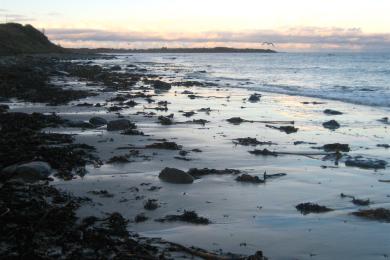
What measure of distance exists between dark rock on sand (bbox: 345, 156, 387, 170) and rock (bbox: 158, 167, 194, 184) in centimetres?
333

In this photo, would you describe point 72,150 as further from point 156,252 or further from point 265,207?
point 156,252

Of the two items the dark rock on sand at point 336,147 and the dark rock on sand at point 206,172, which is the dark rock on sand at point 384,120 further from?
the dark rock on sand at point 206,172

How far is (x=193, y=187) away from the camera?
25.8 ft

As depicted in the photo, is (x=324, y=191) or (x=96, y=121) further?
(x=96, y=121)

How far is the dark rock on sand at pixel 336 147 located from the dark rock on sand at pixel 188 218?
17.9 feet

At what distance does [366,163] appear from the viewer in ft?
31.2

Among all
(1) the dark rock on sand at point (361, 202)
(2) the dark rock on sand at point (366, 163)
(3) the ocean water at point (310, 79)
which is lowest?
(3) the ocean water at point (310, 79)

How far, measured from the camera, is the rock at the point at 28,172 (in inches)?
296

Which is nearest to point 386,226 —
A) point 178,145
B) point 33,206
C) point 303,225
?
point 303,225

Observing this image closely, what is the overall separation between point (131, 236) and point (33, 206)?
54.7 inches

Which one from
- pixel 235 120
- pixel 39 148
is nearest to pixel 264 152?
pixel 39 148

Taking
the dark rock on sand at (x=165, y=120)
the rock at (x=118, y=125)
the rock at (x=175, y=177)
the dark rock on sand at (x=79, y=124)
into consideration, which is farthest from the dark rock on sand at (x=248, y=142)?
the dark rock on sand at (x=79, y=124)

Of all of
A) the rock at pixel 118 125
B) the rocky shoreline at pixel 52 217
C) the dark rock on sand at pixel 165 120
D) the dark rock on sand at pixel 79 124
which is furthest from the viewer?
the dark rock on sand at pixel 165 120

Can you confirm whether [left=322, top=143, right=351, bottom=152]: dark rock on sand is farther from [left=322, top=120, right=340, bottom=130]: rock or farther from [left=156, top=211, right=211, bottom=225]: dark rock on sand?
[left=156, top=211, right=211, bottom=225]: dark rock on sand
